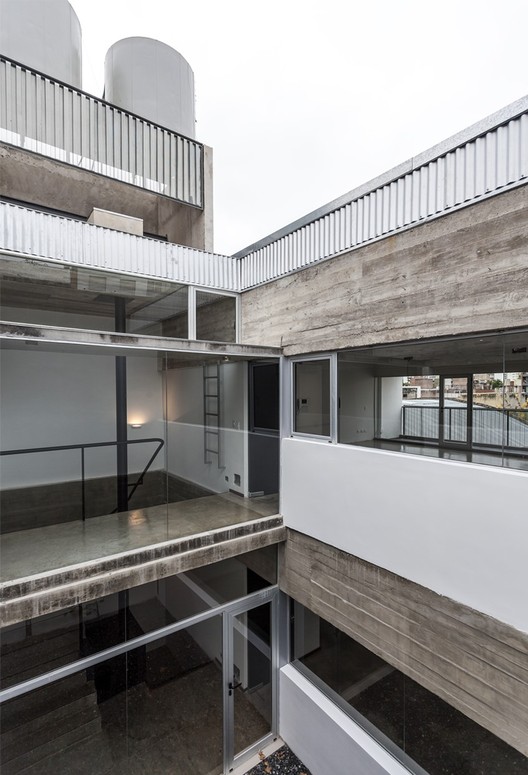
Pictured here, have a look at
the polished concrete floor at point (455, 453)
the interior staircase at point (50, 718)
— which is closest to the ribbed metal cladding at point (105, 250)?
the polished concrete floor at point (455, 453)

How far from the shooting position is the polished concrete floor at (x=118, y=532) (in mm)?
3546

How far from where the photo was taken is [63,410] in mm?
6691

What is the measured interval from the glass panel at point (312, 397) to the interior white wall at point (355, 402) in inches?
7.9

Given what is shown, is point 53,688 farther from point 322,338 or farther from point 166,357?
point 322,338

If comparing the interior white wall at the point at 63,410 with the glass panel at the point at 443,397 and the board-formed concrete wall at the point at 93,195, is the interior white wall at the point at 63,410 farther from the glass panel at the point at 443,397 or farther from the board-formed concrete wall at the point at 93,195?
the glass panel at the point at 443,397

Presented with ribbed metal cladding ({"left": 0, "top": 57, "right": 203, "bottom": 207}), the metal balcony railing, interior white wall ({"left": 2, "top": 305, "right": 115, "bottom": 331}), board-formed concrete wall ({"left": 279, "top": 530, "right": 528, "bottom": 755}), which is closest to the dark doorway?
board-formed concrete wall ({"left": 279, "top": 530, "right": 528, "bottom": 755})

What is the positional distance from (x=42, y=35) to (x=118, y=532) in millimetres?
6933

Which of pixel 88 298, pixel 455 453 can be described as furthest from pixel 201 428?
pixel 455 453

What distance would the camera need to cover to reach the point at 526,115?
103 inches

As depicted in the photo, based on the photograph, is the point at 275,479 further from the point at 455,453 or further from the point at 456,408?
the point at 456,408

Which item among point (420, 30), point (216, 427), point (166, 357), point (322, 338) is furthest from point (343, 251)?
point (420, 30)

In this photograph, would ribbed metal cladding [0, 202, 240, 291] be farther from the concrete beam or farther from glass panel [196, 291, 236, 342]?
the concrete beam

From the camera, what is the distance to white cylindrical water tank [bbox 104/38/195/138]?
20.2 feet

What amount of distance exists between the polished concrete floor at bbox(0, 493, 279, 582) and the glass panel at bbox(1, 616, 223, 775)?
1132 millimetres
